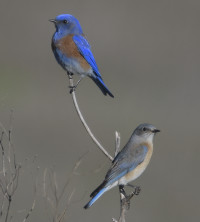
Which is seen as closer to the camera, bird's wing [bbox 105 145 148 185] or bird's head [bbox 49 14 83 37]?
bird's wing [bbox 105 145 148 185]

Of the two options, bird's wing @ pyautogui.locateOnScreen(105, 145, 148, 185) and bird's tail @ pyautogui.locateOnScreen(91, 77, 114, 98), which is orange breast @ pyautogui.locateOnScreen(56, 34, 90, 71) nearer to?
bird's tail @ pyautogui.locateOnScreen(91, 77, 114, 98)

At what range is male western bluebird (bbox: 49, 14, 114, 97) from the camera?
10.5 metres

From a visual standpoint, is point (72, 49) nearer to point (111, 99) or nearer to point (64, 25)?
point (64, 25)

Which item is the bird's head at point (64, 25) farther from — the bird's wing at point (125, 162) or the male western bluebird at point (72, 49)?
the bird's wing at point (125, 162)

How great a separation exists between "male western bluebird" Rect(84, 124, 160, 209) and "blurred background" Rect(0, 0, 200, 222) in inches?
149

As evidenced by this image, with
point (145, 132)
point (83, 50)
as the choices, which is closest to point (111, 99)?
point (83, 50)

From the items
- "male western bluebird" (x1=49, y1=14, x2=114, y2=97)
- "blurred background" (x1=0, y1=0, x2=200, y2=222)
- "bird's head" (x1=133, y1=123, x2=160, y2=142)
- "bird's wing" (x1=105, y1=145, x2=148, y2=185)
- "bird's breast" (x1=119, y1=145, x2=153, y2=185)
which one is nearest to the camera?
"bird's wing" (x1=105, y1=145, x2=148, y2=185)

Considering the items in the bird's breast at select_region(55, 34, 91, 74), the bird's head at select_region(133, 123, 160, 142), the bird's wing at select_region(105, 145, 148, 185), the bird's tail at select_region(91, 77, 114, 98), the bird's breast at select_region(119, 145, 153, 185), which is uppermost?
the bird's breast at select_region(55, 34, 91, 74)

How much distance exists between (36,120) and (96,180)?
359 cm

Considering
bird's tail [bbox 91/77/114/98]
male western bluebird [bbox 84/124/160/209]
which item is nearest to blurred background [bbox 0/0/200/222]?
bird's tail [bbox 91/77/114/98]

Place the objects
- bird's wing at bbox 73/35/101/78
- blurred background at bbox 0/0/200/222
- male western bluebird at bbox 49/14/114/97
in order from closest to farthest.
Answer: male western bluebird at bbox 49/14/114/97 < bird's wing at bbox 73/35/101/78 < blurred background at bbox 0/0/200/222

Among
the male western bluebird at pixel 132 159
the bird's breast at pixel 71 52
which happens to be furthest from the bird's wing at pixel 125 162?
the bird's breast at pixel 71 52

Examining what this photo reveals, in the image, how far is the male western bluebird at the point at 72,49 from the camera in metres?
10.5

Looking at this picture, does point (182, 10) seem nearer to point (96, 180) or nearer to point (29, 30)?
point (29, 30)
